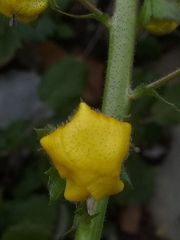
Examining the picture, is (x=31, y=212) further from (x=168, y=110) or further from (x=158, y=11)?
(x=158, y=11)

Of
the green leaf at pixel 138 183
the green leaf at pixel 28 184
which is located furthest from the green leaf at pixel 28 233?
the green leaf at pixel 138 183

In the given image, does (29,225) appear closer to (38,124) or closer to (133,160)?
(38,124)

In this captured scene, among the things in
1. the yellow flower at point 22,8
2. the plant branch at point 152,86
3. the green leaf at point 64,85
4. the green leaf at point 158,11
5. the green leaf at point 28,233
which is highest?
the yellow flower at point 22,8

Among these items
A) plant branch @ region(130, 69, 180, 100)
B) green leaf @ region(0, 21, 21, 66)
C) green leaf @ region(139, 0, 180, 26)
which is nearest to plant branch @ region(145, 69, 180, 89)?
plant branch @ region(130, 69, 180, 100)

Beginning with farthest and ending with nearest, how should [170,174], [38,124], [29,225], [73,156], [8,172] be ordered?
1. [170,174]
2. [8,172]
3. [38,124]
4. [29,225]
5. [73,156]

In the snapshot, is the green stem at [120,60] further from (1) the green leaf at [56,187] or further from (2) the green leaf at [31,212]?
(2) the green leaf at [31,212]

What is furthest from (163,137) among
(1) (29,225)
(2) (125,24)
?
(2) (125,24)

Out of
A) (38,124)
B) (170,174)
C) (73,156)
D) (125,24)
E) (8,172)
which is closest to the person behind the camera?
(73,156)
